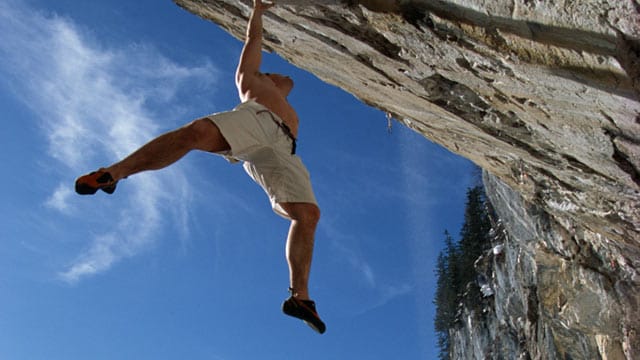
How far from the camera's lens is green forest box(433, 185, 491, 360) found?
1642 inches

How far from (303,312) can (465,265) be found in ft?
134

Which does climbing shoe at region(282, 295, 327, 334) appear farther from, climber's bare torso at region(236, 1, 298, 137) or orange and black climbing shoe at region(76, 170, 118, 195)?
climber's bare torso at region(236, 1, 298, 137)

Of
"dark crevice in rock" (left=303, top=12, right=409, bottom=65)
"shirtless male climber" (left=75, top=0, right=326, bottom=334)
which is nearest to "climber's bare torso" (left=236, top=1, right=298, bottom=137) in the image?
"shirtless male climber" (left=75, top=0, right=326, bottom=334)

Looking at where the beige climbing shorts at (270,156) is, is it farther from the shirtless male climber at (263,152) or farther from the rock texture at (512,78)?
the rock texture at (512,78)

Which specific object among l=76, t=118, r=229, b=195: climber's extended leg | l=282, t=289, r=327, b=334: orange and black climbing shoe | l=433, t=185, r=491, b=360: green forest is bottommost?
l=433, t=185, r=491, b=360: green forest

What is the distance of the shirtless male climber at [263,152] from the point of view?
13.3 feet

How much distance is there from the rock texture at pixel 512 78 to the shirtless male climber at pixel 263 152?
1090 mm

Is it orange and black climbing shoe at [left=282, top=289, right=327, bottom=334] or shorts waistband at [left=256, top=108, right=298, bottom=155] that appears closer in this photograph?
orange and black climbing shoe at [left=282, top=289, right=327, bottom=334]

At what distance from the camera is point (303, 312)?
13.6 feet

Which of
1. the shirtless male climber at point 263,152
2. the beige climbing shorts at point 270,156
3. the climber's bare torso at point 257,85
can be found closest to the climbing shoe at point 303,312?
the shirtless male climber at point 263,152

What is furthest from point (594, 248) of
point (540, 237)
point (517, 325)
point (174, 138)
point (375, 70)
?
point (517, 325)

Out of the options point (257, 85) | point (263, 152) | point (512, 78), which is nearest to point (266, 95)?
point (257, 85)

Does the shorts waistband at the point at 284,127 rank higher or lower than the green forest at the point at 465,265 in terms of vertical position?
higher

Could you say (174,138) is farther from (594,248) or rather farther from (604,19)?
(594,248)
